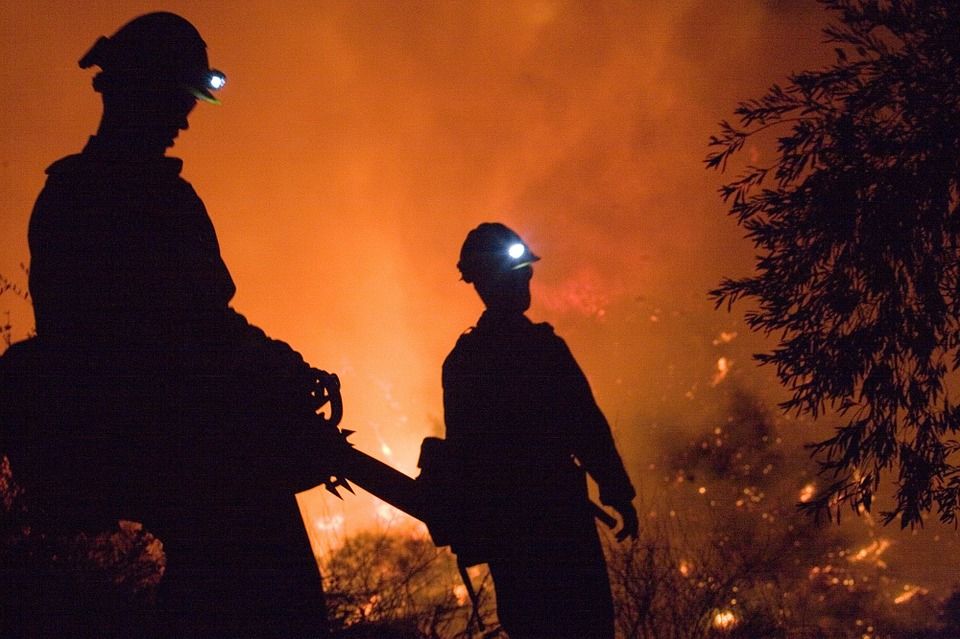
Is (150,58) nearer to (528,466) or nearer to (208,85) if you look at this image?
(208,85)

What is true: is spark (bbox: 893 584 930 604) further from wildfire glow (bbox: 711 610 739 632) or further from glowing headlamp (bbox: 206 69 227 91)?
glowing headlamp (bbox: 206 69 227 91)

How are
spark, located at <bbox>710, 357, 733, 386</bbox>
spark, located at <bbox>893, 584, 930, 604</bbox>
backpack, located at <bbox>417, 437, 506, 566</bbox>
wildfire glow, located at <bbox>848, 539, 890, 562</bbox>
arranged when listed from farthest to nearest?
1. spark, located at <bbox>710, 357, 733, 386</bbox>
2. wildfire glow, located at <bbox>848, 539, 890, 562</bbox>
3. spark, located at <bbox>893, 584, 930, 604</bbox>
4. backpack, located at <bbox>417, 437, 506, 566</bbox>

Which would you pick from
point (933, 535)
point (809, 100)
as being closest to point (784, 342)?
point (809, 100)

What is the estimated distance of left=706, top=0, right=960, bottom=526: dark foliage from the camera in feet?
13.2

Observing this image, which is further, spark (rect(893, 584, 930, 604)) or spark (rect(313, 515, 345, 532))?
spark (rect(893, 584, 930, 604))

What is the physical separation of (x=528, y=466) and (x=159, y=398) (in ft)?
6.53

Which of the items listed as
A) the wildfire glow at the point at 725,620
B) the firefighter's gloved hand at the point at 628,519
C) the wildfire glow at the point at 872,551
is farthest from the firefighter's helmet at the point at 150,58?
the wildfire glow at the point at 872,551

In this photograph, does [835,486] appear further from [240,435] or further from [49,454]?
[49,454]

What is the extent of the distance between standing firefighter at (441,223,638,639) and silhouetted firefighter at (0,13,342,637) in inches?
40.2

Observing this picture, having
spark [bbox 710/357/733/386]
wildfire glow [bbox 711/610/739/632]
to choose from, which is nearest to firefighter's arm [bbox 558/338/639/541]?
wildfire glow [bbox 711/610/739/632]

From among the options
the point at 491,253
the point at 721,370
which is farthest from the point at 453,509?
the point at 721,370

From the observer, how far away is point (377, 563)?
6523 millimetres

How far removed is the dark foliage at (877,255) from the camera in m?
4.02

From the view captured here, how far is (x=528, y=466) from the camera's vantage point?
3.36m
